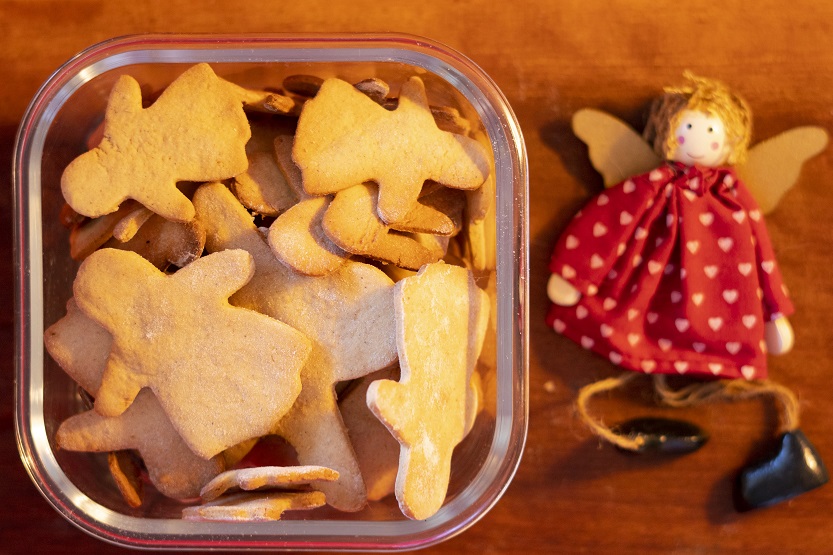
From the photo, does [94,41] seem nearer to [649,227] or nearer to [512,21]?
[512,21]

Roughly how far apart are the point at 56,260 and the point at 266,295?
23 cm

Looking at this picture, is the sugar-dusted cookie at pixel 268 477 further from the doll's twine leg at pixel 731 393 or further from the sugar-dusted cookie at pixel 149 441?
the doll's twine leg at pixel 731 393

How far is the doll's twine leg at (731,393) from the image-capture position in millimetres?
822

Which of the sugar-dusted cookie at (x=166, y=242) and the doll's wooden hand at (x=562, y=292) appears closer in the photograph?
the sugar-dusted cookie at (x=166, y=242)

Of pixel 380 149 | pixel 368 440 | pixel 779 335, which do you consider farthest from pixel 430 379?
pixel 779 335

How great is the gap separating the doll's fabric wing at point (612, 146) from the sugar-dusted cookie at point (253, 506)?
453 mm

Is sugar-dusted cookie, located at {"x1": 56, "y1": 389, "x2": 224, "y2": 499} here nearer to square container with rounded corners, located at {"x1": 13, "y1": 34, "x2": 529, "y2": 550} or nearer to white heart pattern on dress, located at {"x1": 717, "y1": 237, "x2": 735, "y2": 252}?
square container with rounded corners, located at {"x1": 13, "y1": 34, "x2": 529, "y2": 550}

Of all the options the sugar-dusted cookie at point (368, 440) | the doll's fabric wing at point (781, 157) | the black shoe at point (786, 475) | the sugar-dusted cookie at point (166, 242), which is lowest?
the black shoe at point (786, 475)

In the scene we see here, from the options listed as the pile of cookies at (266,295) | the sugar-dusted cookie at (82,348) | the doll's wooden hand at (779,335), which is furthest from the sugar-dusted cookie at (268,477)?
the doll's wooden hand at (779,335)

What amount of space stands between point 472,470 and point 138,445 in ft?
1.03

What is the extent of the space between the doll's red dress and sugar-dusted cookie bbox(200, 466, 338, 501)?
1.07 feet

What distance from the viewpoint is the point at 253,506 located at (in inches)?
24.1

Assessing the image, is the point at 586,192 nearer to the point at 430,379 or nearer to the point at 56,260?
the point at 430,379

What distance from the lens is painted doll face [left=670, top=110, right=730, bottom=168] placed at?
30.1 inches
